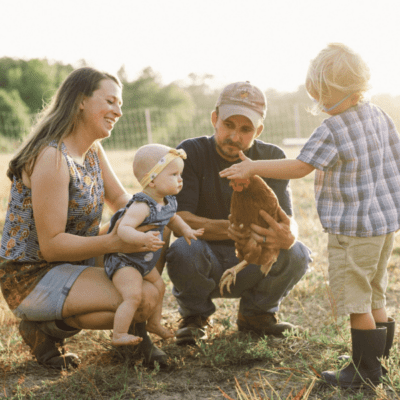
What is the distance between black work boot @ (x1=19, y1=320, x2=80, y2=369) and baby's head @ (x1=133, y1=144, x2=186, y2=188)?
965 mm

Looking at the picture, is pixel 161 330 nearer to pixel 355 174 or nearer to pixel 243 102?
pixel 355 174

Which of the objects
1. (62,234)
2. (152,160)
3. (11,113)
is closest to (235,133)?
(152,160)

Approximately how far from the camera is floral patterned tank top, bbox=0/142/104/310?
2336 millimetres

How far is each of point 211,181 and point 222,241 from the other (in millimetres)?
412

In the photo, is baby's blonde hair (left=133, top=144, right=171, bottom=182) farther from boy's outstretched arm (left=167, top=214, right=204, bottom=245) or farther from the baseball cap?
the baseball cap

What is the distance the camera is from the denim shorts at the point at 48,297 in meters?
2.26

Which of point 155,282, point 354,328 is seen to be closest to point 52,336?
point 155,282

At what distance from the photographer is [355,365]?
7.00 feet

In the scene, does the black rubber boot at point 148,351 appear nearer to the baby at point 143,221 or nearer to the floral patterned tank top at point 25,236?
the baby at point 143,221

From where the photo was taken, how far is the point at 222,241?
2885 millimetres

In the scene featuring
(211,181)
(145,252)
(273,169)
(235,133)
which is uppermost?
(235,133)

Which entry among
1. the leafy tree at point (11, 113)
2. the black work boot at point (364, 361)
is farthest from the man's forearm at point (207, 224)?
the leafy tree at point (11, 113)

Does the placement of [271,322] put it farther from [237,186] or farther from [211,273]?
[237,186]

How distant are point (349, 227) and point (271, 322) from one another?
1029 millimetres
